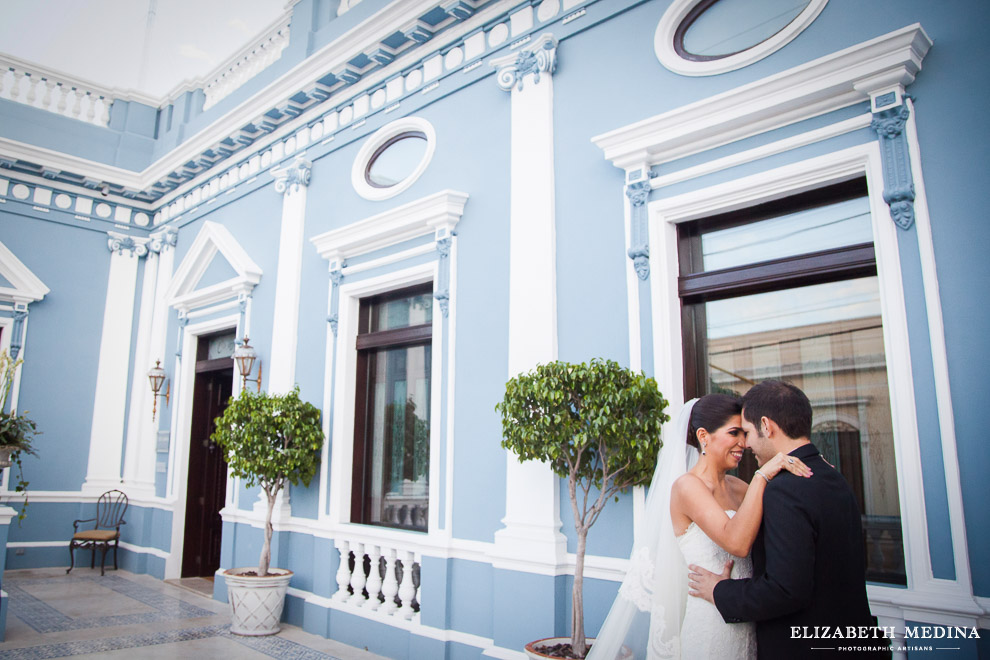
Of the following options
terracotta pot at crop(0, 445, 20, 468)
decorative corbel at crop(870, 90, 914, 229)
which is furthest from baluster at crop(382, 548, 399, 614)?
decorative corbel at crop(870, 90, 914, 229)

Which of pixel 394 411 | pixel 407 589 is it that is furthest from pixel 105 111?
pixel 407 589

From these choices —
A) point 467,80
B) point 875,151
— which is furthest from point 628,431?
point 467,80

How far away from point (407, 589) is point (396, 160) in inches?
137

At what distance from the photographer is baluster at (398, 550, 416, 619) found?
203 inches

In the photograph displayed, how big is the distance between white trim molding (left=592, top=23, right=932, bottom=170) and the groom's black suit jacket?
2155 mm

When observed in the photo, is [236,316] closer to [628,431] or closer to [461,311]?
[461,311]

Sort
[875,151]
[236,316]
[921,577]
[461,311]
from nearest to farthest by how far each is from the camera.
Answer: [921,577]
[875,151]
[461,311]
[236,316]

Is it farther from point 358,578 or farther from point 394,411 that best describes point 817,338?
point 358,578

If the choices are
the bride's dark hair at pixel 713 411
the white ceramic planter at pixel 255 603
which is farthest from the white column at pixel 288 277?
the bride's dark hair at pixel 713 411

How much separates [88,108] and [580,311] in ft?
26.7

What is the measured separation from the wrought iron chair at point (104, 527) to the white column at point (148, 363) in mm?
204

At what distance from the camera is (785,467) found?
7.24 feet

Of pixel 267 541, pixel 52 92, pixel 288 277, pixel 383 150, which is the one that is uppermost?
pixel 52 92

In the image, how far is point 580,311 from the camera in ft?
14.7
